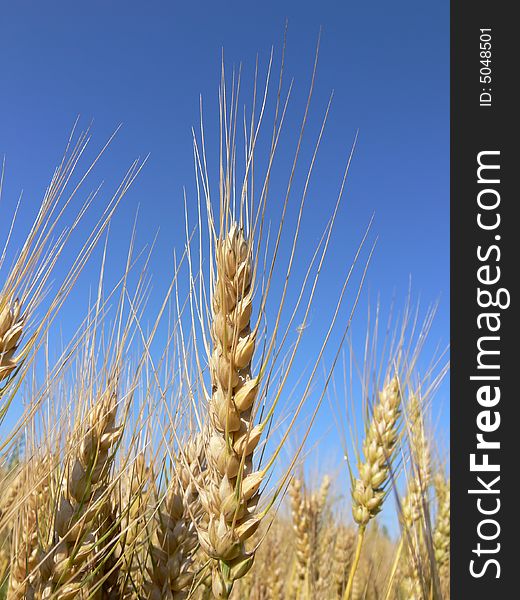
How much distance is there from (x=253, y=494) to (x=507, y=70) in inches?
80.0

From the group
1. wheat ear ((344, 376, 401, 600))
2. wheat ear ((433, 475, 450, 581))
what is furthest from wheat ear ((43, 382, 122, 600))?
wheat ear ((433, 475, 450, 581))

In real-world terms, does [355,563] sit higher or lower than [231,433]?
lower

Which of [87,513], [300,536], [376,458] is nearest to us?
[87,513]

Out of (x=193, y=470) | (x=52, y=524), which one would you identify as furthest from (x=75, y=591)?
(x=193, y=470)

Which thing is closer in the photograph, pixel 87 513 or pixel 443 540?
pixel 87 513

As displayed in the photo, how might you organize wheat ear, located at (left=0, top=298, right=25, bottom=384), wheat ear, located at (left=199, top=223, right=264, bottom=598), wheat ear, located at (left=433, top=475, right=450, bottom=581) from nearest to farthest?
wheat ear, located at (left=199, top=223, right=264, bottom=598) < wheat ear, located at (left=0, top=298, right=25, bottom=384) < wheat ear, located at (left=433, top=475, right=450, bottom=581)

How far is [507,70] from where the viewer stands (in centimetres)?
230

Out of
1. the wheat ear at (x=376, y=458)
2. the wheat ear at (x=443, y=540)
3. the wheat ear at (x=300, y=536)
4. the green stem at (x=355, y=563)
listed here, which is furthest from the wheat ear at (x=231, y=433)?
the wheat ear at (x=443, y=540)

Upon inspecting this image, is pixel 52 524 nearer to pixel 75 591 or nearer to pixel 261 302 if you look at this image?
pixel 75 591

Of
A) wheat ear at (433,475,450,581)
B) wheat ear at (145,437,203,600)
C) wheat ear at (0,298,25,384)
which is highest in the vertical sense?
wheat ear at (0,298,25,384)

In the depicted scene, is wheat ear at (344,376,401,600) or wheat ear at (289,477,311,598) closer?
wheat ear at (344,376,401,600)

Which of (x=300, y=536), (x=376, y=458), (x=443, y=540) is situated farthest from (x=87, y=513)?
(x=443, y=540)

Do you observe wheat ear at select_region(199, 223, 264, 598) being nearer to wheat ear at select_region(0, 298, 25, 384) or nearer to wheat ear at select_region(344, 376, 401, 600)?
wheat ear at select_region(0, 298, 25, 384)

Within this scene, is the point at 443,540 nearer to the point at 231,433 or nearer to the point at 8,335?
the point at 231,433
